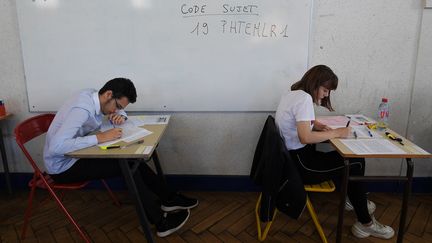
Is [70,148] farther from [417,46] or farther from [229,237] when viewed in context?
[417,46]

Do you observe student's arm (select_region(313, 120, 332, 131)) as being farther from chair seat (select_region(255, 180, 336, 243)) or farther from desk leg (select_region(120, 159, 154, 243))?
desk leg (select_region(120, 159, 154, 243))

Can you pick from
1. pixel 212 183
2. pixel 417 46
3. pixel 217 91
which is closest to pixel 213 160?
pixel 212 183

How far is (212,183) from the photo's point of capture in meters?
2.74

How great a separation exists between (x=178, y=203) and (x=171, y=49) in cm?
120

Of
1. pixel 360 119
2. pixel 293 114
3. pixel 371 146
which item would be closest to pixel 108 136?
pixel 293 114

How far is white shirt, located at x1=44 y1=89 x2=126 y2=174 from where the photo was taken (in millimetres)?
1725

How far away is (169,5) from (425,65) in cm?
200

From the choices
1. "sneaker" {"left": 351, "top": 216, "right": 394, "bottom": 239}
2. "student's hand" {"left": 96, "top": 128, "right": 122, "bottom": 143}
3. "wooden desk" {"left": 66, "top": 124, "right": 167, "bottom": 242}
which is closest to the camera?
"wooden desk" {"left": 66, "top": 124, "right": 167, "bottom": 242}

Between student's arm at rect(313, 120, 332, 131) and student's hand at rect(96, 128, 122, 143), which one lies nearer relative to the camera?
student's hand at rect(96, 128, 122, 143)

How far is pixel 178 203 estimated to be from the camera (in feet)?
8.06

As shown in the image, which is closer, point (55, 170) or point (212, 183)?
point (55, 170)

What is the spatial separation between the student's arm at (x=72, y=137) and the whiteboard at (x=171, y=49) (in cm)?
76

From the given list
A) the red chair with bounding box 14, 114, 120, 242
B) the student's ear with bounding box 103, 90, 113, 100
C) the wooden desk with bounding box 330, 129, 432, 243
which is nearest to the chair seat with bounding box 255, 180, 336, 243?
the wooden desk with bounding box 330, 129, 432, 243

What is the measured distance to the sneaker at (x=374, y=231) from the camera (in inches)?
82.5
